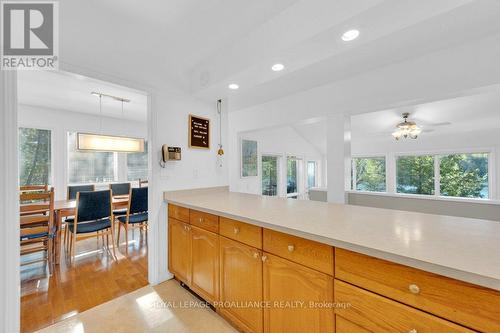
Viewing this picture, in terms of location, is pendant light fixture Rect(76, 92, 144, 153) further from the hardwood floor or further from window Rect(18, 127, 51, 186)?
the hardwood floor

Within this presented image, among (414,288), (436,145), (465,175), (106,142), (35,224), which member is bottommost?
(35,224)

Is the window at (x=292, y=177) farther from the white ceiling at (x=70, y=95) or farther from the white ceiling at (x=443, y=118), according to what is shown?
the white ceiling at (x=70, y=95)

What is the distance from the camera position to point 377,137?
6.11 meters

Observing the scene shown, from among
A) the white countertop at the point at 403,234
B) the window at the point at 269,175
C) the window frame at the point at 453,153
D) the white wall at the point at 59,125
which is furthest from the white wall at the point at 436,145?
the white wall at the point at 59,125

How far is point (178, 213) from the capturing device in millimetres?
2098

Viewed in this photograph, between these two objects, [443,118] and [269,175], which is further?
[269,175]

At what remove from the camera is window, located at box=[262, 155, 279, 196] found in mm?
5637

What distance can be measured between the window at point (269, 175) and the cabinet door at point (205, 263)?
3.84 metres

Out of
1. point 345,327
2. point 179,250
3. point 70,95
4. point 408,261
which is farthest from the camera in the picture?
point 70,95

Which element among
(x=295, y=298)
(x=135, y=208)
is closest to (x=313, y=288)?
(x=295, y=298)

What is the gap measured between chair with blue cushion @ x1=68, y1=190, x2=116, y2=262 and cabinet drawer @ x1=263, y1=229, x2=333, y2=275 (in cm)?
251

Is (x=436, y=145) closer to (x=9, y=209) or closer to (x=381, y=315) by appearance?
(x=381, y=315)

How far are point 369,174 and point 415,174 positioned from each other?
1193 millimetres

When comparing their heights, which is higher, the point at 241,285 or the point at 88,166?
the point at 88,166
